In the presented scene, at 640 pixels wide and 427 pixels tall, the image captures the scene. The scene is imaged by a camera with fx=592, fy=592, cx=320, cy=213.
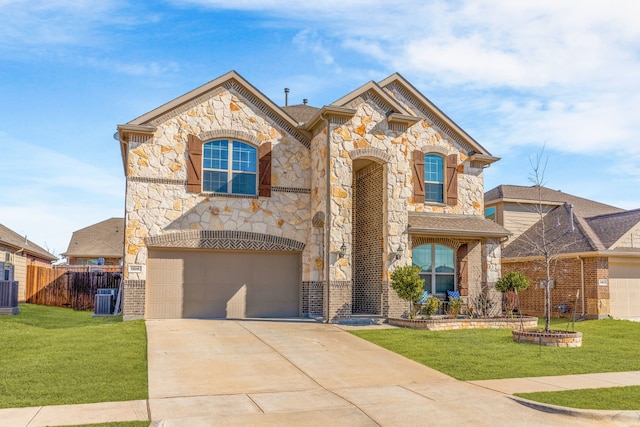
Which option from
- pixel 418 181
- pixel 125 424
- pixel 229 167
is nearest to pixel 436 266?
A: pixel 418 181

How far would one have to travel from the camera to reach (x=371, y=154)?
19312mm

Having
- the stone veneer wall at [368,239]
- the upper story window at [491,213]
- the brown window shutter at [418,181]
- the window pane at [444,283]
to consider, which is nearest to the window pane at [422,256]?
the window pane at [444,283]

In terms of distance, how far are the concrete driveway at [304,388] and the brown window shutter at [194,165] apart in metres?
5.64

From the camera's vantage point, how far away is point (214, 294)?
755 inches

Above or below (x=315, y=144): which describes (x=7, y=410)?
below

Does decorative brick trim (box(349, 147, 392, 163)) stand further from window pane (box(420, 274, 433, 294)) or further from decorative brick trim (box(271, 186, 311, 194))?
window pane (box(420, 274, 433, 294))

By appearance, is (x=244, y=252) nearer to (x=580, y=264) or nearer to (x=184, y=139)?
(x=184, y=139)

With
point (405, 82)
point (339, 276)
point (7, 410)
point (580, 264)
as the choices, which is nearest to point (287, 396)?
point (7, 410)

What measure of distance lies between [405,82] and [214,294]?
1028 centimetres

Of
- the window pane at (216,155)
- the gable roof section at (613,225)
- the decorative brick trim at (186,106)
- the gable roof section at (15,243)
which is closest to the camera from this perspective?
the decorative brick trim at (186,106)

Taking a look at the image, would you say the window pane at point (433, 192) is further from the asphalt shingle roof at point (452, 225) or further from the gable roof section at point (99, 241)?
the gable roof section at point (99, 241)

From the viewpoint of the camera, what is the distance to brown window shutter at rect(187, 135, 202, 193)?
18969 mm

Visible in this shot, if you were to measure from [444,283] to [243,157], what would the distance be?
824 cm

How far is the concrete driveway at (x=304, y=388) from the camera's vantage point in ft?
26.3
